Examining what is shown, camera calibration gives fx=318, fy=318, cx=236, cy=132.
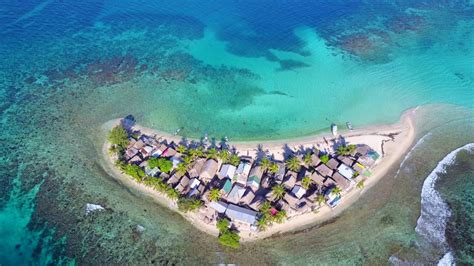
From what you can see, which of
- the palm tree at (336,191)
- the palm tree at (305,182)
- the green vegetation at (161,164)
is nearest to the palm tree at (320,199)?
the palm tree at (336,191)

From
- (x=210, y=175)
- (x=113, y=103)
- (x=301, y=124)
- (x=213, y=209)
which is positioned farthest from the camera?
→ (x=113, y=103)

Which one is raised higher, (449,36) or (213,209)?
(449,36)

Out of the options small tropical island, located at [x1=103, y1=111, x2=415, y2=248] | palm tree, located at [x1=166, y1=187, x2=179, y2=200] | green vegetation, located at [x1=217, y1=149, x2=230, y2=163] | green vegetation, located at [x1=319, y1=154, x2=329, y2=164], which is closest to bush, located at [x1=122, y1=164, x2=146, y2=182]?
small tropical island, located at [x1=103, y1=111, x2=415, y2=248]

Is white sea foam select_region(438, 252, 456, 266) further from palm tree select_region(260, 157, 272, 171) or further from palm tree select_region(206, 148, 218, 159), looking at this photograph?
palm tree select_region(206, 148, 218, 159)

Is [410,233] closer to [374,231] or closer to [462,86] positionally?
[374,231]

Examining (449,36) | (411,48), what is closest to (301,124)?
(411,48)
